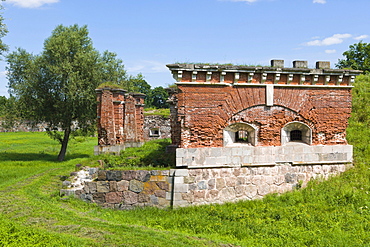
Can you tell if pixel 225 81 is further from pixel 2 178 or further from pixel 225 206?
pixel 2 178

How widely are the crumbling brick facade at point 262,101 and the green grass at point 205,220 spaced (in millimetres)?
2077

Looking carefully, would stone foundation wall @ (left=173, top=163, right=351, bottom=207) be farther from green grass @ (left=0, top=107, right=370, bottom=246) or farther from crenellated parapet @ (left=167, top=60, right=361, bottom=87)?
crenellated parapet @ (left=167, top=60, right=361, bottom=87)

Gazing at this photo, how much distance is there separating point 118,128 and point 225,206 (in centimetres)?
812

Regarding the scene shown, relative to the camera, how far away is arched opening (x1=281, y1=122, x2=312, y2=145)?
11.5 metres

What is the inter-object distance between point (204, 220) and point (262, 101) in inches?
187

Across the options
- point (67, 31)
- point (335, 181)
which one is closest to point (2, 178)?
point (67, 31)

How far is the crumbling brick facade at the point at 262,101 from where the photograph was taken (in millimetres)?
10734

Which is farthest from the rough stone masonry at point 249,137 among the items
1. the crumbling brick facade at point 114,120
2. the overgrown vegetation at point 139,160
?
the crumbling brick facade at point 114,120

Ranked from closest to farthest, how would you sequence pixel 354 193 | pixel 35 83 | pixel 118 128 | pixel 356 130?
pixel 354 193 → pixel 356 130 → pixel 118 128 → pixel 35 83

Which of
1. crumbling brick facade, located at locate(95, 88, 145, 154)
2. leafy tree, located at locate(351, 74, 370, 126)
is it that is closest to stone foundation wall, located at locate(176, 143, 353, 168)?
leafy tree, located at locate(351, 74, 370, 126)

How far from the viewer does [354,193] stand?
1019 cm

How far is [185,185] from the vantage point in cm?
1059

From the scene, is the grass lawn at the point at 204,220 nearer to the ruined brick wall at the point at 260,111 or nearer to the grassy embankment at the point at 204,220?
the grassy embankment at the point at 204,220

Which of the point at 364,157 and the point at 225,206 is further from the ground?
the point at 364,157
